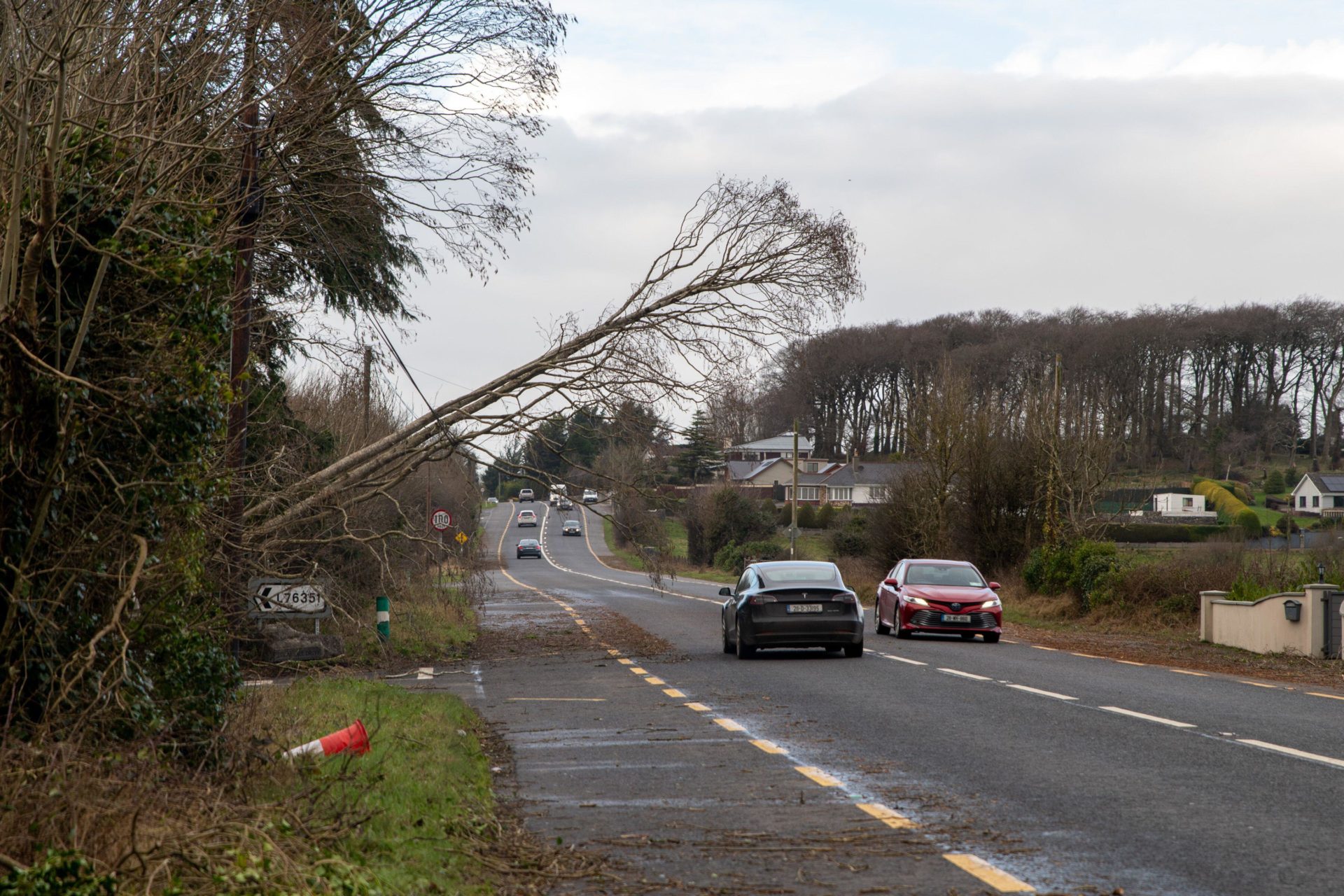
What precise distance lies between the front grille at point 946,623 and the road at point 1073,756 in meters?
3.45

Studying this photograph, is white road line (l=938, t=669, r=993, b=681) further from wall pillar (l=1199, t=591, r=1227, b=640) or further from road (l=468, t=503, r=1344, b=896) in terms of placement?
wall pillar (l=1199, t=591, r=1227, b=640)

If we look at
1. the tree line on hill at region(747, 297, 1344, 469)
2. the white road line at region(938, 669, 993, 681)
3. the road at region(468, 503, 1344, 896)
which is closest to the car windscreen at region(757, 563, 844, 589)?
the road at region(468, 503, 1344, 896)

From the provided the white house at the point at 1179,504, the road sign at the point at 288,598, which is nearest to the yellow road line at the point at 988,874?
the road sign at the point at 288,598

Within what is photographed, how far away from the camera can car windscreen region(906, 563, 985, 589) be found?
25.1 meters

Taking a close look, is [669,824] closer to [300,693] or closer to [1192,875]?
[1192,875]

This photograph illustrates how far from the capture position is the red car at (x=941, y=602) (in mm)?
23734

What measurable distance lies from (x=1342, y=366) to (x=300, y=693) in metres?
94.9

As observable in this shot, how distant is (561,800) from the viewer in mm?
8180

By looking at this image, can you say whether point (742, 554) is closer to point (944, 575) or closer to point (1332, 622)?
point (944, 575)

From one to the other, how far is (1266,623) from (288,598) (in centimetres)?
1548

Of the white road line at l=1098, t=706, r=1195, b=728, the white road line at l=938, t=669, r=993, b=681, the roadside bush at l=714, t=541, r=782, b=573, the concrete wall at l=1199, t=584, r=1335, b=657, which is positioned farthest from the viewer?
the roadside bush at l=714, t=541, r=782, b=573

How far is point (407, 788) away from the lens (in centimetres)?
777

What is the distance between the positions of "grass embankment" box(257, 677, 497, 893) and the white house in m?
77.3

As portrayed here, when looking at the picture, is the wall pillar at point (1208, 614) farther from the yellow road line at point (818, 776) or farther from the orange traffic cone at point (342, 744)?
the orange traffic cone at point (342, 744)
